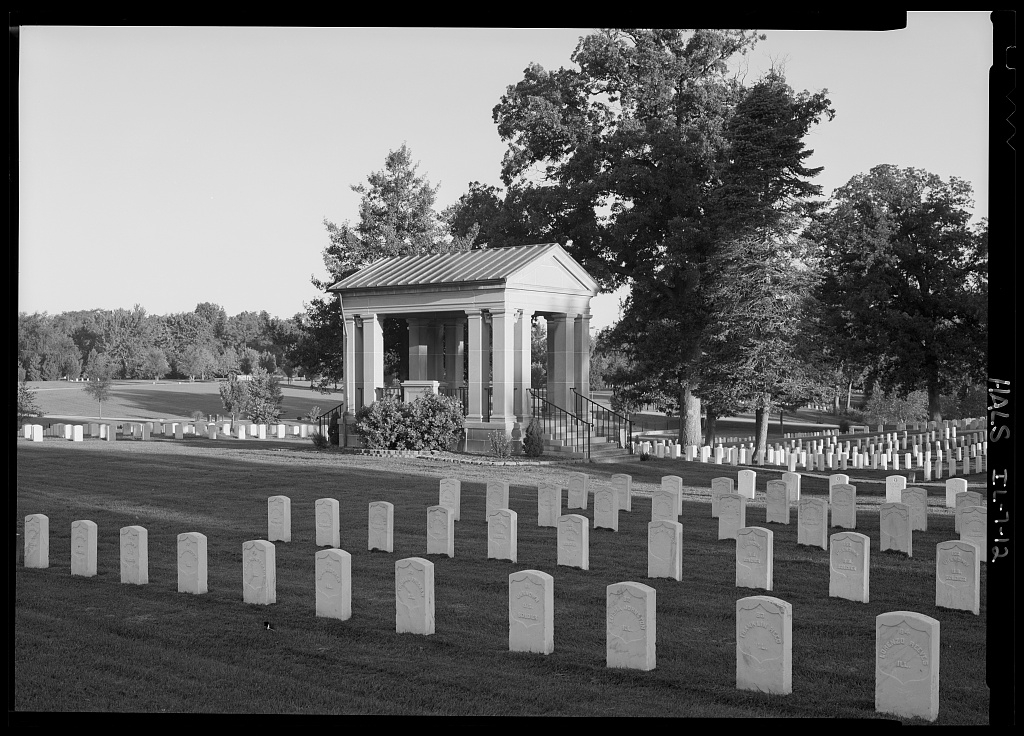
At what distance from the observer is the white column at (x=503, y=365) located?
976 inches

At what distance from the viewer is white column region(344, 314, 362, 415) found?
27.8 metres

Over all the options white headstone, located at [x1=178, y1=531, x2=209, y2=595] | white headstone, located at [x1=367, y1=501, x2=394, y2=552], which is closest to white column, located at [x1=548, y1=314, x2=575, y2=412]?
white headstone, located at [x1=367, y1=501, x2=394, y2=552]

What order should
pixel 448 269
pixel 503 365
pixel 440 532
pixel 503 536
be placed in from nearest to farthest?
pixel 503 536, pixel 440 532, pixel 503 365, pixel 448 269

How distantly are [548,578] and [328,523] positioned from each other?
17.6 ft

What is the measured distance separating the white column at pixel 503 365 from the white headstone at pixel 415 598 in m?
16.4

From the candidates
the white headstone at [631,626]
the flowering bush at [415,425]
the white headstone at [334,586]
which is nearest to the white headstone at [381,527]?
the white headstone at [334,586]

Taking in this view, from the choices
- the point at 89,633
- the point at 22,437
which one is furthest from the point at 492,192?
the point at 89,633

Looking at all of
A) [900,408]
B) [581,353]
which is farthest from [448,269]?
[900,408]

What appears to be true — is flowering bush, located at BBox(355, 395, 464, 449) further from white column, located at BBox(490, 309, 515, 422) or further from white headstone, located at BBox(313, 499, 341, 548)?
white headstone, located at BBox(313, 499, 341, 548)

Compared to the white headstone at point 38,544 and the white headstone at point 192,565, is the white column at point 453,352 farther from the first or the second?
the white headstone at point 192,565

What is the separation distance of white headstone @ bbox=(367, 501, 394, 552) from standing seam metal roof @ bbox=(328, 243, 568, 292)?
43.8 feet

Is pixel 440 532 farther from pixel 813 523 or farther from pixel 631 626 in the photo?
pixel 813 523

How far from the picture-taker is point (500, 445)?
2416cm

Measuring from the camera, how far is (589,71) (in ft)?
109
